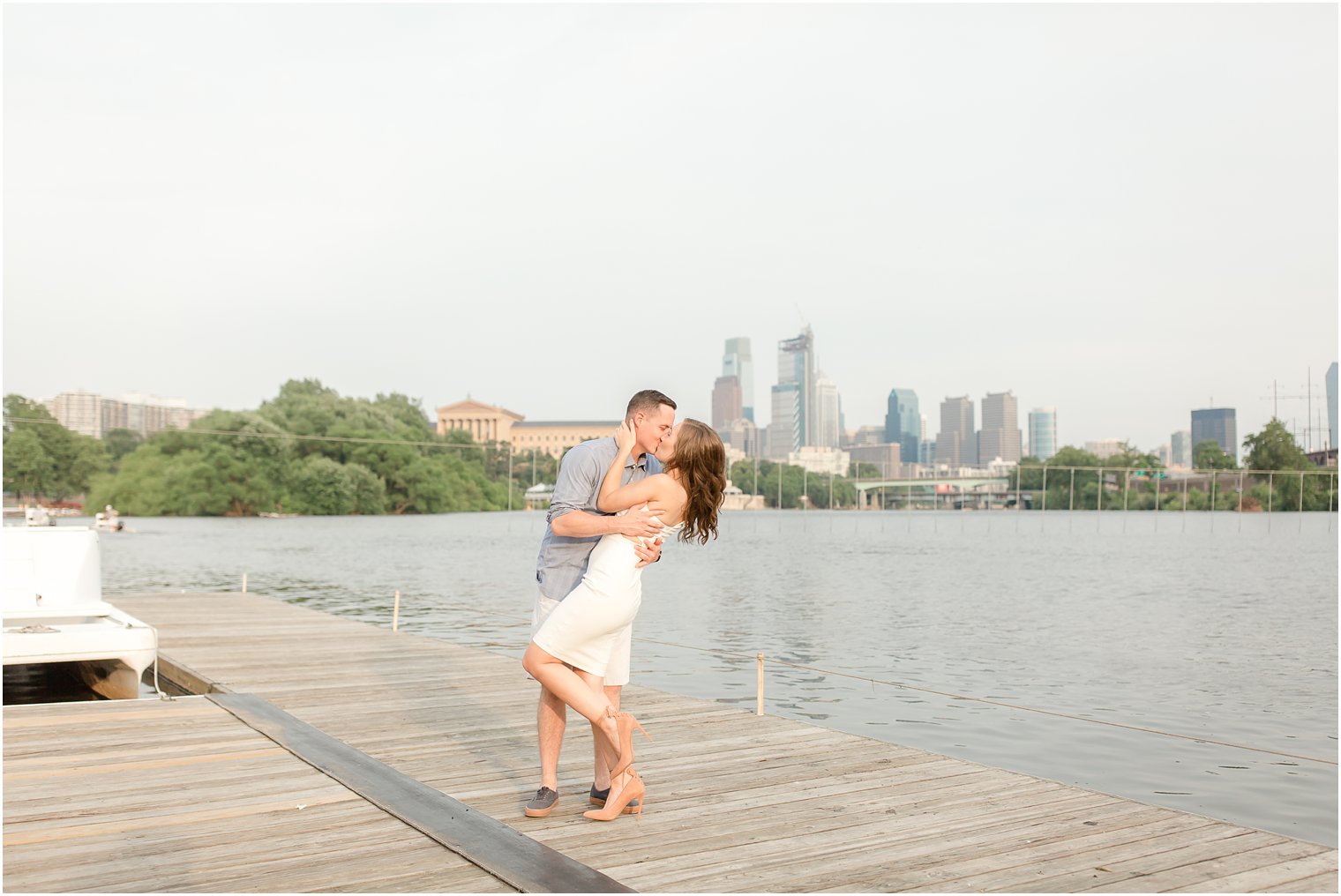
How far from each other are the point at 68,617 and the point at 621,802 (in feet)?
26.9

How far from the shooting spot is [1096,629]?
24688 mm

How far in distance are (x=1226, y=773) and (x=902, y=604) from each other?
19286 millimetres

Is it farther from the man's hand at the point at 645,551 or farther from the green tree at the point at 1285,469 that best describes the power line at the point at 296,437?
the green tree at the point at 1285,469

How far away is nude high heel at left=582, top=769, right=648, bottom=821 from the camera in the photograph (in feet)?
15.8

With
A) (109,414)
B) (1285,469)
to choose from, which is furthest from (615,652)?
(1285,469)

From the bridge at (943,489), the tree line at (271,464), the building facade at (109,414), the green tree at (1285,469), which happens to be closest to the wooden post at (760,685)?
the tree line at (271,464)

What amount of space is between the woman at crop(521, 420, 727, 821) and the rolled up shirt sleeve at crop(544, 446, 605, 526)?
2.2 inches

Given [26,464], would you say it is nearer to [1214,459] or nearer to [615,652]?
[615,652]

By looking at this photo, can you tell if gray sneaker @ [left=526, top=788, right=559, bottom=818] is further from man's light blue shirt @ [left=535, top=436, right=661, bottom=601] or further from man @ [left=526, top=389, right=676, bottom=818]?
man's light blue shirt @ [left=535, top=436, right=661, bottom=601]

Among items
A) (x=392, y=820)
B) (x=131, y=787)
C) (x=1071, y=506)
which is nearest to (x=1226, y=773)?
(x=392, y=820)

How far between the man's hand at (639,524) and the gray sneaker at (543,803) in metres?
1.28

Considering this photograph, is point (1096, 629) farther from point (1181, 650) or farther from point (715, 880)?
point (715, 880)

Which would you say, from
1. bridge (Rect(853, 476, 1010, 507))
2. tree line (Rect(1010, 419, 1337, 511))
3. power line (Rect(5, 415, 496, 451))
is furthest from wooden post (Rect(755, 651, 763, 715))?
bridge (Rect(853, 476, 1010, 507))

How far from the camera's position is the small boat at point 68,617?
30.6 feet
